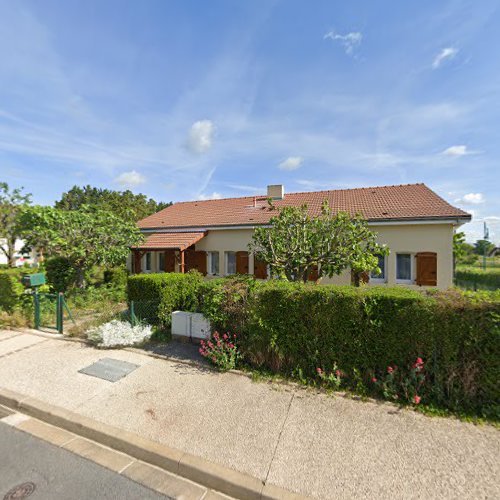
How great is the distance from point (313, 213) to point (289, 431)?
1047 centimetres

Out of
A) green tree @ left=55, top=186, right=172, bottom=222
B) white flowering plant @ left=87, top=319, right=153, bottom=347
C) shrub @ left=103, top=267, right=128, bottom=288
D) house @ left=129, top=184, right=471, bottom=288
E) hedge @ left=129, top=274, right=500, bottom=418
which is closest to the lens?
hedge @ left=129, top=274, right=500, bottom=418

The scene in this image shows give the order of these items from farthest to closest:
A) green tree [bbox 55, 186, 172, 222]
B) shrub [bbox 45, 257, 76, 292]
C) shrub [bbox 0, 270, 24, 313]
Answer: green tree [bbox 55, 186, 172, 222]
shrub [bbox 45, 257, 76, 292]
shrub [bbox 0, 270, 24, 313]

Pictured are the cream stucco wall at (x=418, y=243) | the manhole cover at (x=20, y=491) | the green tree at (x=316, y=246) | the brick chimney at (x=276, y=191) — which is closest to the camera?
the manhole cover at (x=20, y=491)

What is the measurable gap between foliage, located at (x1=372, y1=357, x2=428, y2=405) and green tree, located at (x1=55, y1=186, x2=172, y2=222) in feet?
93.4

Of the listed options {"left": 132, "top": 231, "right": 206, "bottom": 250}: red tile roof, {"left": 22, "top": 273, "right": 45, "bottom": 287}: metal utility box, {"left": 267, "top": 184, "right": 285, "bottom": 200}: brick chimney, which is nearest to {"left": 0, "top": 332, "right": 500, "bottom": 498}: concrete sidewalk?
{"left": 22, "top": 273, "right": 45, "bottom": 287}: metal utility box

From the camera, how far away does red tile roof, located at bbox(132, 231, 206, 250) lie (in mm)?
12570

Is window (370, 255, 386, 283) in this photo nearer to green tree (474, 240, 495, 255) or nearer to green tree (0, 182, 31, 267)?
green tree (0, 182, 31, 267)

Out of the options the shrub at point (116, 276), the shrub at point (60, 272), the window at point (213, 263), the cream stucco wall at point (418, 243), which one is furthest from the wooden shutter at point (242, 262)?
the shrub at point (60, 272)

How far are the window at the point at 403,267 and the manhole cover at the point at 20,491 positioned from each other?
11.3 meters

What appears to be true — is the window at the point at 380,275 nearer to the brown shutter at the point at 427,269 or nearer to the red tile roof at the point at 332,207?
the brown shutter at the point at 427,269

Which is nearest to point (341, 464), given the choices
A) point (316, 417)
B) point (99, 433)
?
point (316, 417)

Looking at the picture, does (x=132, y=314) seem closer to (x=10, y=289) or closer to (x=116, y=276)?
(x=10, y=289)

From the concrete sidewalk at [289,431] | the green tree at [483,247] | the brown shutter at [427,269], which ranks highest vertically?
the green tree at [483,247]

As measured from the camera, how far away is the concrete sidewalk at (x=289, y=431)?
2.73 metres
